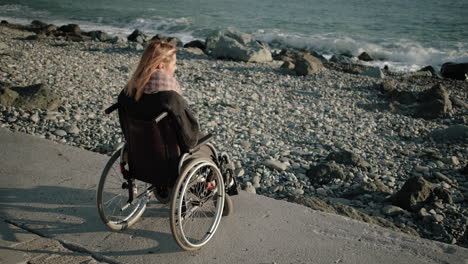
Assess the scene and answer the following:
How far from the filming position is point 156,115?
252 cm

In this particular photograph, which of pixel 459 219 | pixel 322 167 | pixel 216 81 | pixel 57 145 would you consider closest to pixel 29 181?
pixel 57 145

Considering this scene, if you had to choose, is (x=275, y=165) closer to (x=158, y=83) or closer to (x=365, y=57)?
(x=158, y=83)

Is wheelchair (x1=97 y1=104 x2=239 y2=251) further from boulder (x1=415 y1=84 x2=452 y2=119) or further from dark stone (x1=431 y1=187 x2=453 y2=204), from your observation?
boulder (x1=415 y1=84 x2=452 y2=119)

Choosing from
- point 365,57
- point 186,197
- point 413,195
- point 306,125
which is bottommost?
point 365,57

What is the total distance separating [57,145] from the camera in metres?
4.51

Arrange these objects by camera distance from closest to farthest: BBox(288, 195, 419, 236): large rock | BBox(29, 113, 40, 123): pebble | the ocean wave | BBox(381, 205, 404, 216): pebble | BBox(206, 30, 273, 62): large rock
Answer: BBox(288, 195, 419, 236): large rock → BBox(381, 205, 404, 216): pebble → BBox(29, 113, 40, 123): pebble → BBox(206, 30, 273, 62): large rock → the ocean wave

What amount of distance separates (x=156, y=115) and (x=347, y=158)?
392 centimetres

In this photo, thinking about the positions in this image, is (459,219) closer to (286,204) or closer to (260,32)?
(286,204)

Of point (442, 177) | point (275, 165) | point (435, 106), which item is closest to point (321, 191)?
point (275, 165)

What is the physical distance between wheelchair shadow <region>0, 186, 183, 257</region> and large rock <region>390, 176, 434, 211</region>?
2.72 metres

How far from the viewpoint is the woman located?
100 inches

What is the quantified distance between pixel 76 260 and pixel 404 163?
505 centimetres

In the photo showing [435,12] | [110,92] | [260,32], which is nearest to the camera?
[110,92]

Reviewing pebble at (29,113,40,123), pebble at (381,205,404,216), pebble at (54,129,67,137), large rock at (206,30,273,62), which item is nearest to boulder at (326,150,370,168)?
pebble at (381,205,404,216)
